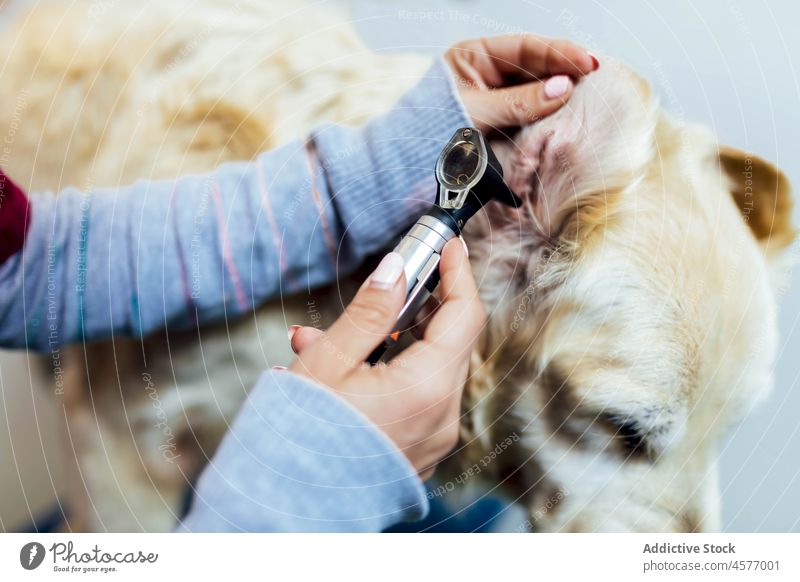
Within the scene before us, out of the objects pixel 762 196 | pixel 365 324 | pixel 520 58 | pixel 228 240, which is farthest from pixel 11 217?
pixel 762 196

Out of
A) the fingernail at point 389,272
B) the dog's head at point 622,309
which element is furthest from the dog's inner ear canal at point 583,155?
the fingernail at point 389,272

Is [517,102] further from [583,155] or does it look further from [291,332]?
[291,332]

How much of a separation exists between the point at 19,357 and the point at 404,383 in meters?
0.27

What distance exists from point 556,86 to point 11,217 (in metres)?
0.37

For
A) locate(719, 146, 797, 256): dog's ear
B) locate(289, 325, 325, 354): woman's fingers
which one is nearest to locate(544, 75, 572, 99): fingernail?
locate(719, 146, 797, 256): dog's ear

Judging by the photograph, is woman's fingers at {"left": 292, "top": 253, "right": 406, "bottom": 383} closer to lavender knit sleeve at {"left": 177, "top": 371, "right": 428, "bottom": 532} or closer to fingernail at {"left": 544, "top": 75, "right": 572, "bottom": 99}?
lavender knit sleeve at {"left": 177, "top": 371, "right": 428, "bottom": 532}

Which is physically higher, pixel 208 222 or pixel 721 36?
pixel 721 36

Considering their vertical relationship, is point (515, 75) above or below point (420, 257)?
above

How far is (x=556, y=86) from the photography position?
45 cm

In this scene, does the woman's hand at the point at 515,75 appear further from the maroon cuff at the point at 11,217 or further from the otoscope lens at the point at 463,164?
the maroon cuff at the point at 11,217
